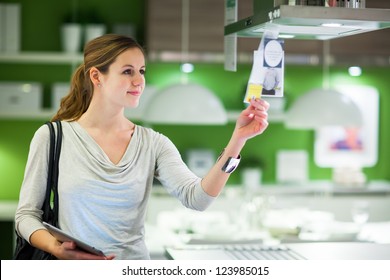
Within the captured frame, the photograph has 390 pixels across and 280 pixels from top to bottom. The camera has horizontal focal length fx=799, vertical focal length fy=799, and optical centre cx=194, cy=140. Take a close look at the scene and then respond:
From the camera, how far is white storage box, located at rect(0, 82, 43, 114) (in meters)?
6.11

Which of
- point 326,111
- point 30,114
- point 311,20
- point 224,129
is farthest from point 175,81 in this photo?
point 311,20

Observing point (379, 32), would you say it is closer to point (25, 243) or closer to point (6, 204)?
point (6, 204)

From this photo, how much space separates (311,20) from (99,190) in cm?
82

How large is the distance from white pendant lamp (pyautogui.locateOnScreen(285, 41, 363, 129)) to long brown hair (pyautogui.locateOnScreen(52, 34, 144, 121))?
279 cm

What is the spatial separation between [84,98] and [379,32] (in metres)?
4.36

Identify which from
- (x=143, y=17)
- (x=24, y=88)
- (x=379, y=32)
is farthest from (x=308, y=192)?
(x=24, y=88)

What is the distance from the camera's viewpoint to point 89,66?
8.54 ft

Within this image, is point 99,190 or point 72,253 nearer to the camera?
point 72,253

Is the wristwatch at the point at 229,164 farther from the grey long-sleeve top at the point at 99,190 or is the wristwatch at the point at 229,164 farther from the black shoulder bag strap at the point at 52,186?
the black shoulder bag strap at the point at 52,186

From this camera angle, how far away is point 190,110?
4695 mm

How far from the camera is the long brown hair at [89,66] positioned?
2561 mm

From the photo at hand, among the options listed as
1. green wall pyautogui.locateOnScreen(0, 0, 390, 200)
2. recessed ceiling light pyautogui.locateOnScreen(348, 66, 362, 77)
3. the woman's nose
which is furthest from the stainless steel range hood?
recessed ceiling light pyautogui.locateOnScreen(348, 66, 362, 77)

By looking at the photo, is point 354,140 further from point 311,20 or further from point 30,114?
point 311,20

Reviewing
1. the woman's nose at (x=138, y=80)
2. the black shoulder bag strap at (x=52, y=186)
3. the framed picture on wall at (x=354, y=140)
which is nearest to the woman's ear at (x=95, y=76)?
the woman's nose at (x=138, y=80)
